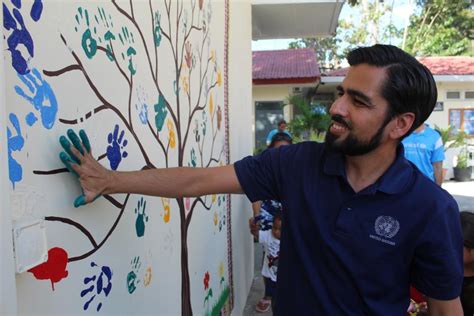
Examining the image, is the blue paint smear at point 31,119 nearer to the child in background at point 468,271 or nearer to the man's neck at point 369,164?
the man's neck at point 369,164

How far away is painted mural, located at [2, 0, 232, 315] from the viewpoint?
1.11m

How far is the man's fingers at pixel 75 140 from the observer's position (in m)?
1.27

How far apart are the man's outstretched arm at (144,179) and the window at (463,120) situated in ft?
47.2

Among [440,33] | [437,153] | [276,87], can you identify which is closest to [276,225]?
[437,153]

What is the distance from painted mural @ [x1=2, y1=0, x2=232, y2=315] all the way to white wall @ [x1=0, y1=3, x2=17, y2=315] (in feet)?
0.19

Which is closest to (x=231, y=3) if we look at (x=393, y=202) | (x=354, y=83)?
(x=354, y=83)

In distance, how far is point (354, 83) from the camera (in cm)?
162

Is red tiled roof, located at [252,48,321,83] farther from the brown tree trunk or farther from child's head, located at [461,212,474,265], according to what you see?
the brown tree trunk

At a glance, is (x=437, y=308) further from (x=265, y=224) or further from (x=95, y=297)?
(x=265, y=224)

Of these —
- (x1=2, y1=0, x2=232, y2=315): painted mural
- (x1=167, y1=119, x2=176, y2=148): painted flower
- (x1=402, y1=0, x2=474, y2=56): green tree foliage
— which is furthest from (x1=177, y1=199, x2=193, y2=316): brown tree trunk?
(x1=402, y1=0, x2=474, y2=56): green tree foliage

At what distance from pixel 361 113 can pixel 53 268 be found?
3.57 ft

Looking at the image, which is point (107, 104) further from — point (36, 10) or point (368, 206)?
point (368, 206)

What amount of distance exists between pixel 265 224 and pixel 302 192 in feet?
8.23

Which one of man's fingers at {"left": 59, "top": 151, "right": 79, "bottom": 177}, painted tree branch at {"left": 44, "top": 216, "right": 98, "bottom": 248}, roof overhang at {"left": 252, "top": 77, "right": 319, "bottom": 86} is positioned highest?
roof overhang at {"left": 252, "top": 77, "right": 319, "bottom": 86}
